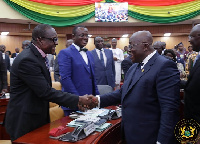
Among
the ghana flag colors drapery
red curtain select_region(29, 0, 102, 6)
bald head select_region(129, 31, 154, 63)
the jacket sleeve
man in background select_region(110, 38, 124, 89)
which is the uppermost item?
red curtain select_region(29, 0, 102, 6)

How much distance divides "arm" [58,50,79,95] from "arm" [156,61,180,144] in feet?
5.31

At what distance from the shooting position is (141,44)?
2158 mm

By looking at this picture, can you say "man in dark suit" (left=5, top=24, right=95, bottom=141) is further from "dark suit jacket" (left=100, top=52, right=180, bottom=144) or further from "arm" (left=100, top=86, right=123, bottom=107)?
"dark suit jacket" (left=100, top=52, right=180, bottom=144)

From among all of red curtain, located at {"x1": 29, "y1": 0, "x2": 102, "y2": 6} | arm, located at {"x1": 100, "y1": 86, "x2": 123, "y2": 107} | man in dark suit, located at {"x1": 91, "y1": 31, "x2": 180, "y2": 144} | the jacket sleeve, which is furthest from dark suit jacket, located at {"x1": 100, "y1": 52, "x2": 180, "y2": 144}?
red curtain, located at {"x1": 29, "y1": 0, "x2": 102, "y2": 6}

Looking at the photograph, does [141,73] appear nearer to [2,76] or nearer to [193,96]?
[193,96]

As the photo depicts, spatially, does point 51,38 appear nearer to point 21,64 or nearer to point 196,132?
point 21,64

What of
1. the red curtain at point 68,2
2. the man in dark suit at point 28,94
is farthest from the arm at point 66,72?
the red curtain at point 68,2

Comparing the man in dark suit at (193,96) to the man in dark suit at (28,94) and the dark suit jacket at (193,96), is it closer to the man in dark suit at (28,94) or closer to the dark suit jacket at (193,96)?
the dark suit jacket at (193,96)

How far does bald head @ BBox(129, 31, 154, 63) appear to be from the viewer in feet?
7.07

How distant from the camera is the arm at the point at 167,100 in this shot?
1.91 m

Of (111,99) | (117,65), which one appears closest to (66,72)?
(111,99)

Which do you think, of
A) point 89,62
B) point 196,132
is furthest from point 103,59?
point 196,132

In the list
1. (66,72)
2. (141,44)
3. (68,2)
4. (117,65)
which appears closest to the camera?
(141,44)

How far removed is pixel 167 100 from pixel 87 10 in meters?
9.42
